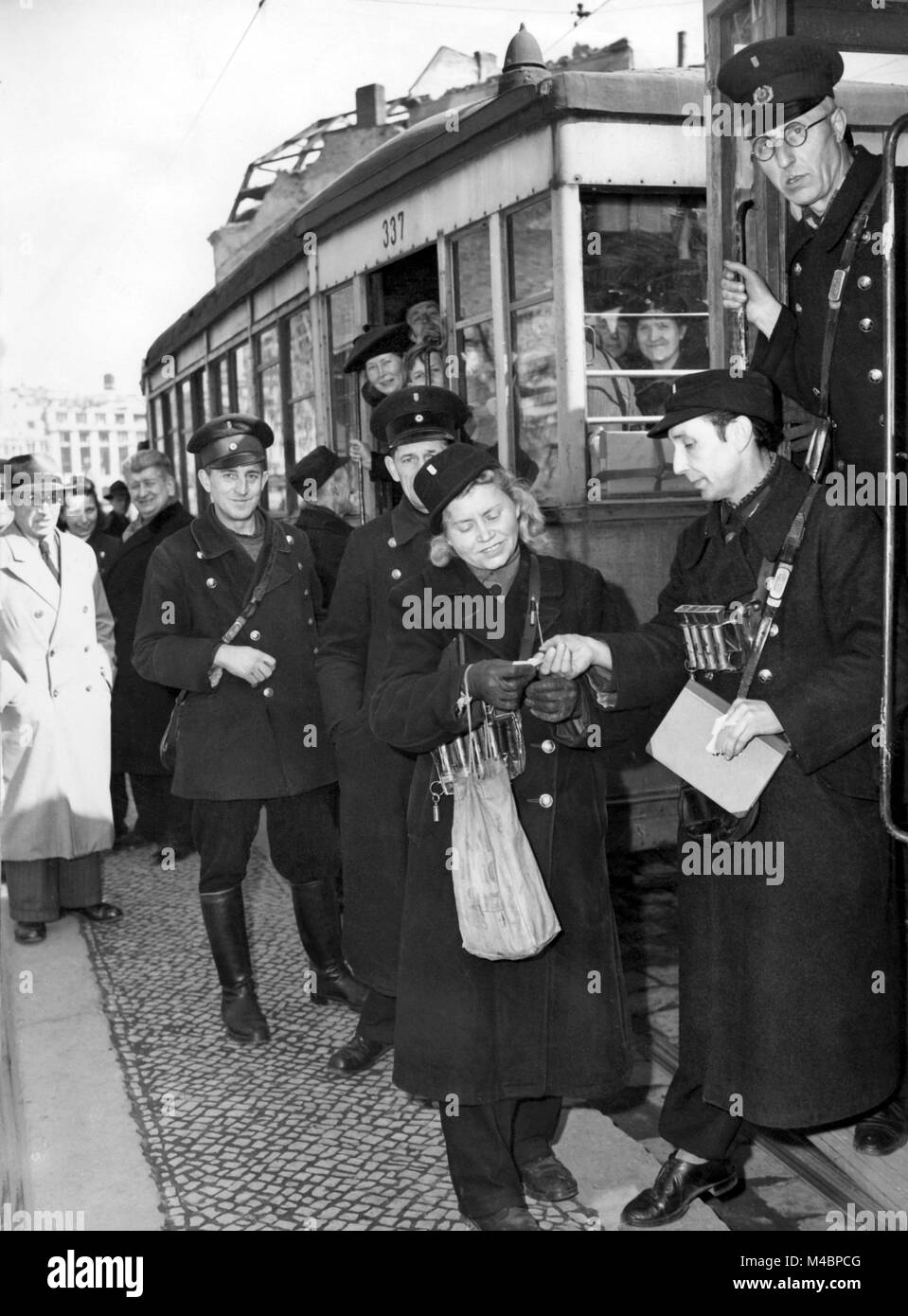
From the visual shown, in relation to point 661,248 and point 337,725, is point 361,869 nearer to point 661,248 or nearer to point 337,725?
point 337,725

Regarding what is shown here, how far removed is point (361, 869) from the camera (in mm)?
4105

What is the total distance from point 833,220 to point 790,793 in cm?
125

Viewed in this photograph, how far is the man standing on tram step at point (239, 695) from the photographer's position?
4.40 metres

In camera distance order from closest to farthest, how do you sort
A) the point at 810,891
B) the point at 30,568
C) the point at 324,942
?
the point at 810,891 → the point at 324,942 → the point at 30,568

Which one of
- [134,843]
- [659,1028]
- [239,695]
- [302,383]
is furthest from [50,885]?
[302,383]

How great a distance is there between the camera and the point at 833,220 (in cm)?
304

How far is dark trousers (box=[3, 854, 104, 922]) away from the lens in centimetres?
573

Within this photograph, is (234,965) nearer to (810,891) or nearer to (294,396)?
(810,891)

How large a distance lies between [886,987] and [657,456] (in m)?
3.92

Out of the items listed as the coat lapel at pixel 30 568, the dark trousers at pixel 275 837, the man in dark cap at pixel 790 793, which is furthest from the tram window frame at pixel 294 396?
the man in dark cap at pixel 790 793

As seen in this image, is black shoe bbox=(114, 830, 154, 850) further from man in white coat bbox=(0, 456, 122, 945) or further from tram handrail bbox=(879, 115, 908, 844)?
tram handrail bbox=(879, 115, 908, 844)
